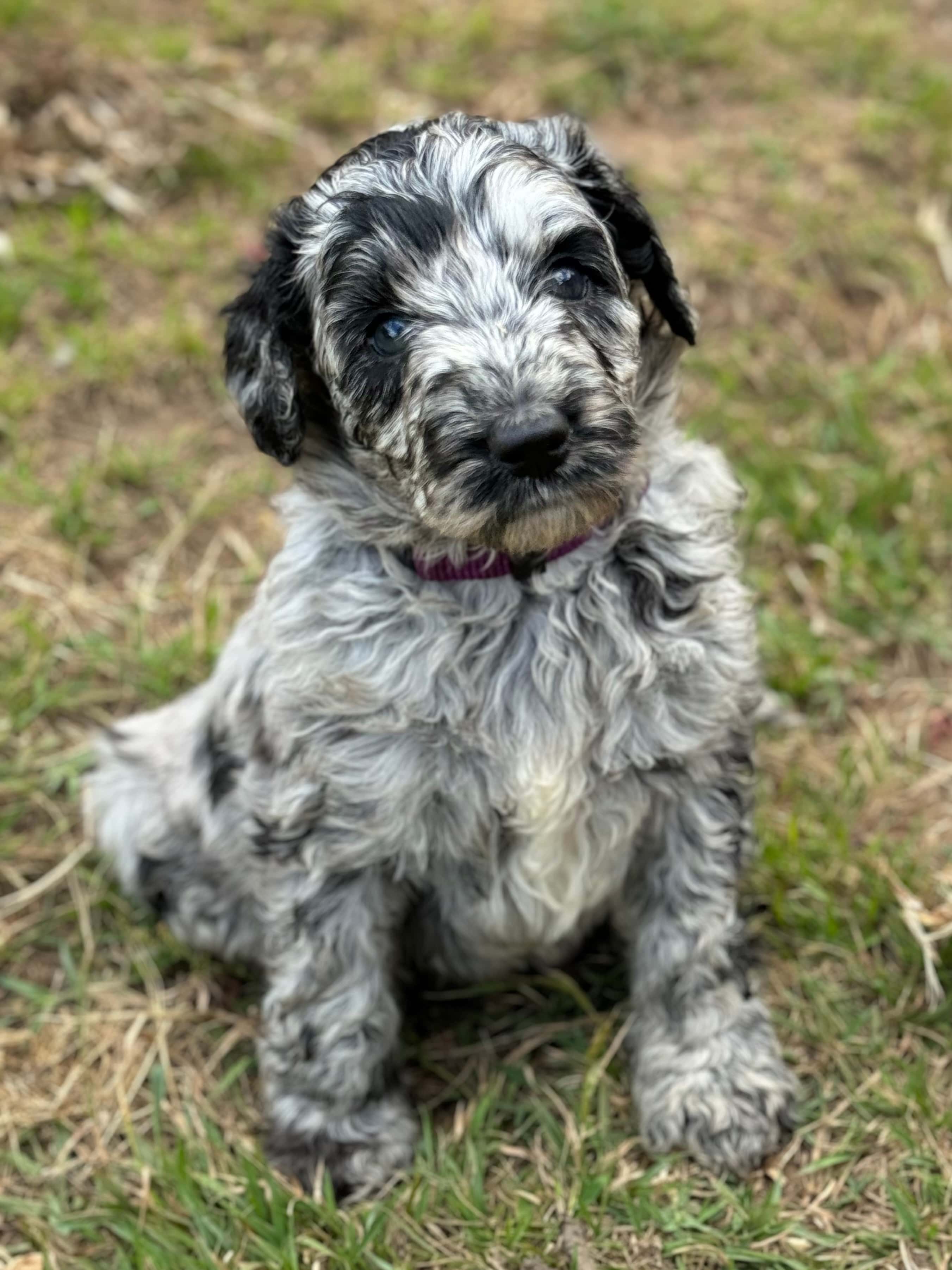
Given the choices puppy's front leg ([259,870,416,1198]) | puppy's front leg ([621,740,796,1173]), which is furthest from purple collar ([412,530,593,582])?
puppy's front leg ([259,870,416,1198])

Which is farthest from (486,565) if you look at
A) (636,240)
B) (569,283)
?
(636,240)

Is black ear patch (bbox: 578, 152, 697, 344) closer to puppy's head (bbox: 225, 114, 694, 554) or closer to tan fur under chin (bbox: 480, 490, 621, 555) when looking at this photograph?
puppy's head (bbox: 225, 114, 694, 554)

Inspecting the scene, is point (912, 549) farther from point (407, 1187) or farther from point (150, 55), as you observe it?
point (150, 55)

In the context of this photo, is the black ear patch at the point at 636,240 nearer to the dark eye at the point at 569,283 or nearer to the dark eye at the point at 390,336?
the dark eye at the point at 569,283

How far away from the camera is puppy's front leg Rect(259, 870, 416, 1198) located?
3.89m

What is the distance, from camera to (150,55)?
26.8 feet

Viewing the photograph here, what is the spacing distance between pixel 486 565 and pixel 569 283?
712 millimetres

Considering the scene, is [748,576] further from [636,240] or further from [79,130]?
[79,130]

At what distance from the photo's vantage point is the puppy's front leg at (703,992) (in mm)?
3951

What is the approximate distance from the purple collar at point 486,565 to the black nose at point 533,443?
482 millimetres

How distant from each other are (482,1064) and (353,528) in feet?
5.65

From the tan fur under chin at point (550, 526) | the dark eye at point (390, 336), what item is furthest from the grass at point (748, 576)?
the dark eye at point (390, 336)

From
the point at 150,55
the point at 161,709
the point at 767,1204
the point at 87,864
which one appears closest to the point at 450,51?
the point at 150,55

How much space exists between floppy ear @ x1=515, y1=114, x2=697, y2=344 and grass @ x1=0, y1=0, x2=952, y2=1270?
1.80 metres
